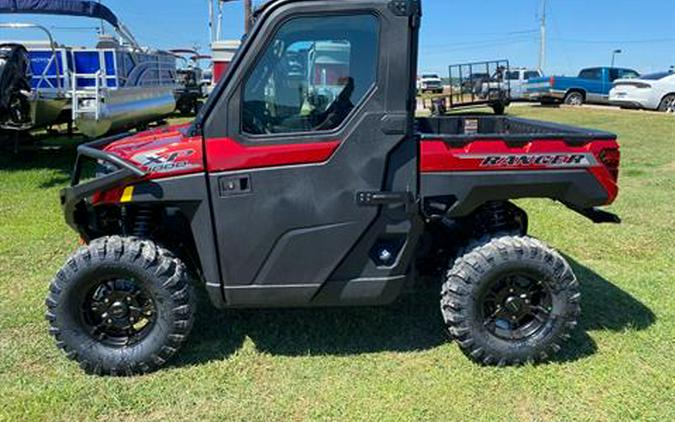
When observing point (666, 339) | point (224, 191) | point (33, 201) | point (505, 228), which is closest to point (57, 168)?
point (33, 201)

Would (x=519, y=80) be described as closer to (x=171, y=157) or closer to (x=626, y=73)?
(x=626, y=73)

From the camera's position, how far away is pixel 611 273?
488cm

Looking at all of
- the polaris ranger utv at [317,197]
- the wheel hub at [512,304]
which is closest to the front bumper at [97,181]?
the polaris ranger utv at [317,197]

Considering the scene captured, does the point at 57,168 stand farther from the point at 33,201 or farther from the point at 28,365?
the point at 28,365

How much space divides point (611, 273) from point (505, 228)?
5.48 feet

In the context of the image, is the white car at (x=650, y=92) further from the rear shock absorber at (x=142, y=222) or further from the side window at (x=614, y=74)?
the rear shock absorber at (x=142, y=222)

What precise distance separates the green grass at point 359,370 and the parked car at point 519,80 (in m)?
24.0

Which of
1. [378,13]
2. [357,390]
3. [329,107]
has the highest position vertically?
[378,13]

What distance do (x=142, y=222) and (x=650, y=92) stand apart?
68.8 feet

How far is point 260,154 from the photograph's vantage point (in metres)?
3.14

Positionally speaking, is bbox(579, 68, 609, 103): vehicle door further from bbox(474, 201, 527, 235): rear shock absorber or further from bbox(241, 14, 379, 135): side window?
bbox(241, 14, 379, 135): side window

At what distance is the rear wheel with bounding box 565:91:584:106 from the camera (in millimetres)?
25766

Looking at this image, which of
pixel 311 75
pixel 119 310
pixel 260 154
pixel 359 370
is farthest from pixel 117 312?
pixel 311 75

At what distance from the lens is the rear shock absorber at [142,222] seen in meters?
3.51
